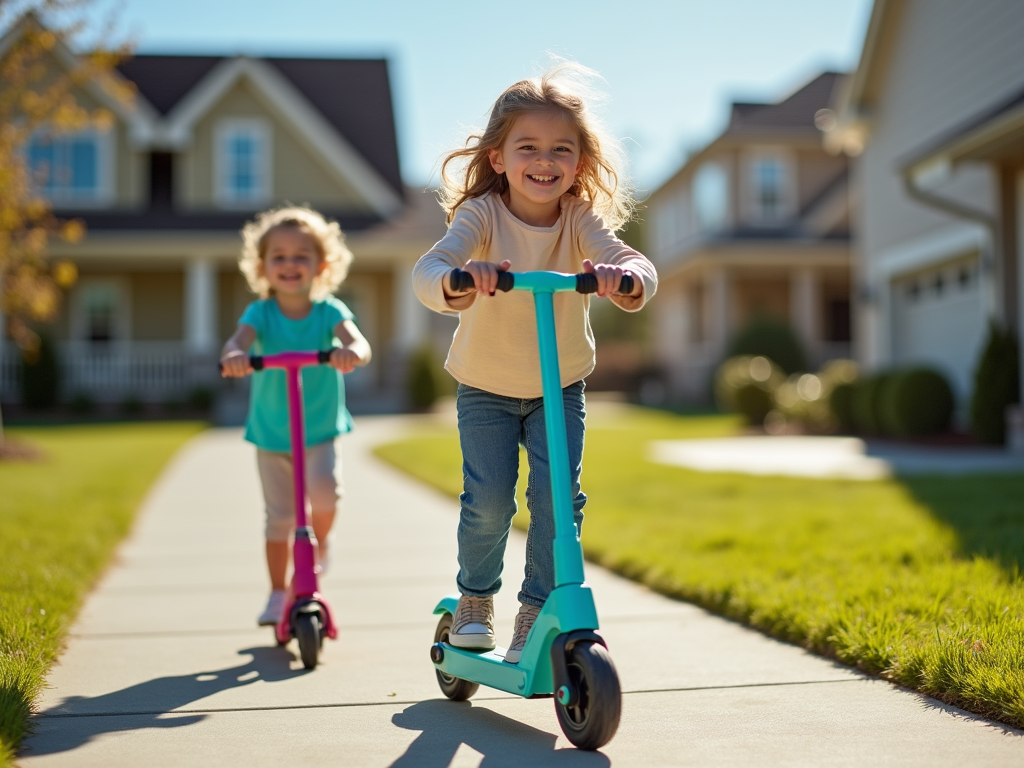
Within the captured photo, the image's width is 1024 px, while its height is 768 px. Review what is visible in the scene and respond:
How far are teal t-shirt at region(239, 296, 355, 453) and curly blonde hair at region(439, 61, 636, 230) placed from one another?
3.82 feet

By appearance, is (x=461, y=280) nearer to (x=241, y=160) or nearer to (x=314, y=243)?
(x=314, y=243)

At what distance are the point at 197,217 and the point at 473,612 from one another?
21406mm

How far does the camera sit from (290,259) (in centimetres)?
480

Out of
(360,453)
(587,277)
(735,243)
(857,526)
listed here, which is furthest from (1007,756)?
(735,243)

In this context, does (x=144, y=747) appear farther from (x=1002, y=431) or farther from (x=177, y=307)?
(x=177, y=307)

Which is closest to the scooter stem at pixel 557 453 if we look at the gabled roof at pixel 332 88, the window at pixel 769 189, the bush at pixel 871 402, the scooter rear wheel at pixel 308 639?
the scooter rear wheel at pixel 308 639

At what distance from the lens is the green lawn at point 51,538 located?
3.69 meters


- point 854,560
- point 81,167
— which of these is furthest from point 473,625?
point 81,167

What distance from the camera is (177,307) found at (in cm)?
2484

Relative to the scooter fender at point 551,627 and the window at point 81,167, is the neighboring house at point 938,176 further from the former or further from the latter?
the window at point 81,167

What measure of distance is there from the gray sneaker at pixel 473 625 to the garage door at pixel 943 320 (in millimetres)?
11233

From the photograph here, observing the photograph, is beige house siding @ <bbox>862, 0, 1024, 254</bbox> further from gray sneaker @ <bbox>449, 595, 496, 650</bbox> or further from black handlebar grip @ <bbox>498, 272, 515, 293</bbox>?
black handlebar grip @ <bbox>498, 272, 515, 293</bbox>

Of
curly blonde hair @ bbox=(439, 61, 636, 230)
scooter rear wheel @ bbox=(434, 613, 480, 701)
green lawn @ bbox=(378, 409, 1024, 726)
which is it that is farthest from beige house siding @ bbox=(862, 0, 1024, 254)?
scooter rear wheel @ bbox=(434, 613, 480, 701)

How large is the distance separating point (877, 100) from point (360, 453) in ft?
31.7
